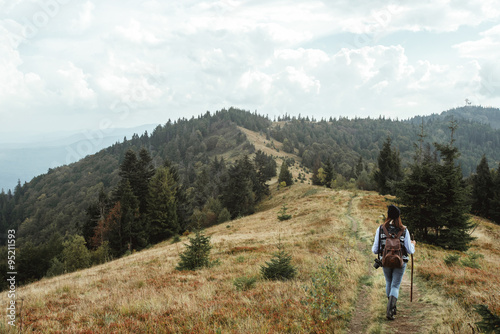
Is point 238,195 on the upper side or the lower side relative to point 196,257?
lower

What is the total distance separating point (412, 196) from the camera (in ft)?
61.4

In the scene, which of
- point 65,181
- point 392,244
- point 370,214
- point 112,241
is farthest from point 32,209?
point 392,244

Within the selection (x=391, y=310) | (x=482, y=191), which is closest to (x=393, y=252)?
(x=391, y=310)

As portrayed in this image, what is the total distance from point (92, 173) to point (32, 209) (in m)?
41.2

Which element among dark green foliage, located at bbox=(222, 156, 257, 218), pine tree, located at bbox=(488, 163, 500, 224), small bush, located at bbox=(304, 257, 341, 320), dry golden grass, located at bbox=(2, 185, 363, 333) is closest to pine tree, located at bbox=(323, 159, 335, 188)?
dark green foliage, located at bbox=(222, 156, 257, 218)

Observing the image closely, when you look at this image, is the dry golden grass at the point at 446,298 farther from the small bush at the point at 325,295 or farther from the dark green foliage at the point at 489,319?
the dark green foliage at the point at 489,319

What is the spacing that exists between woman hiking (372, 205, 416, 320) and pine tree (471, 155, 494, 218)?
64.8 metres

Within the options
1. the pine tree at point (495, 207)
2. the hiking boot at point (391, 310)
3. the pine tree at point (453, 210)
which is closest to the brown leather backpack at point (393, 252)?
the hiking boot at point (391, 310)

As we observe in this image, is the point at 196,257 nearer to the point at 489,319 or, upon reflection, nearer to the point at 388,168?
the point at 489,319

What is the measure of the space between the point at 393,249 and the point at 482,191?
225 feet

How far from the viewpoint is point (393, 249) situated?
21.3 ft

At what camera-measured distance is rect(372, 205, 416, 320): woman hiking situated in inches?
255

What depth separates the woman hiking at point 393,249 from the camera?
649cm

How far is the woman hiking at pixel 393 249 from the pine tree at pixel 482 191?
64.8m
